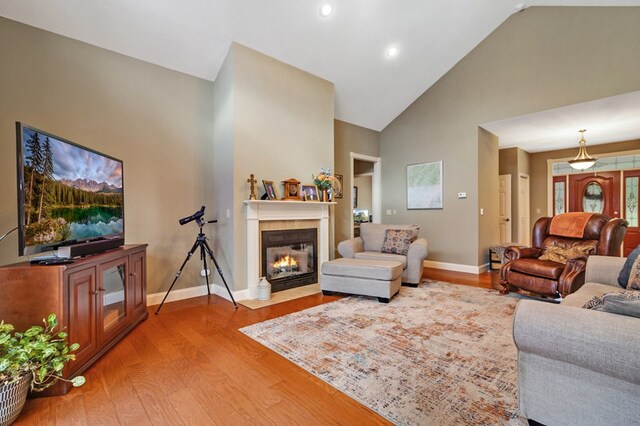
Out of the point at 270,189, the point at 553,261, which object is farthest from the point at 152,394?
the point at 553,261

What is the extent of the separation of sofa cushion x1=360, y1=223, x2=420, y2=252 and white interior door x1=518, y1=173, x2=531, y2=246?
3.84 m

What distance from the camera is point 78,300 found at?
196 centimetres

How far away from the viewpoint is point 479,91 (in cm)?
507

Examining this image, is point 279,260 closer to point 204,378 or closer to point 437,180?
point 204,378

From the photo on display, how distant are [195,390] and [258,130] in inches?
117

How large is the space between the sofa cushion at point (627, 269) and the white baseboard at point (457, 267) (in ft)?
9.78

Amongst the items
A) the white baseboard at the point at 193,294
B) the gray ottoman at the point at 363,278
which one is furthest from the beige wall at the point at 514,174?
the white baseboard at the point at 193,294

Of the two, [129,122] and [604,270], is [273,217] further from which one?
[604,270]

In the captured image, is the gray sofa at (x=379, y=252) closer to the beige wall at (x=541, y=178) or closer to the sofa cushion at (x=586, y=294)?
the sofa cushion at (x=586, y=294)

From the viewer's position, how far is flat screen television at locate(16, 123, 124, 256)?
1.76 metres

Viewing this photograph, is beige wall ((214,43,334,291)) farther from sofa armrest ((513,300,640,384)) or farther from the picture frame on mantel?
sofa armrest ((513,300,640,384))

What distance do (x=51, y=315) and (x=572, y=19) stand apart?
6435mm

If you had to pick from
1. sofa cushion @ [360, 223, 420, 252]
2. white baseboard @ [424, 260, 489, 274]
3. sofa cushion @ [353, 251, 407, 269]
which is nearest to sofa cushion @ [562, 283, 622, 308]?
sofa cushion @ [353, 251, 407, 269]

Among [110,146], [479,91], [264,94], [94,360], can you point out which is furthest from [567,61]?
[94,360]
